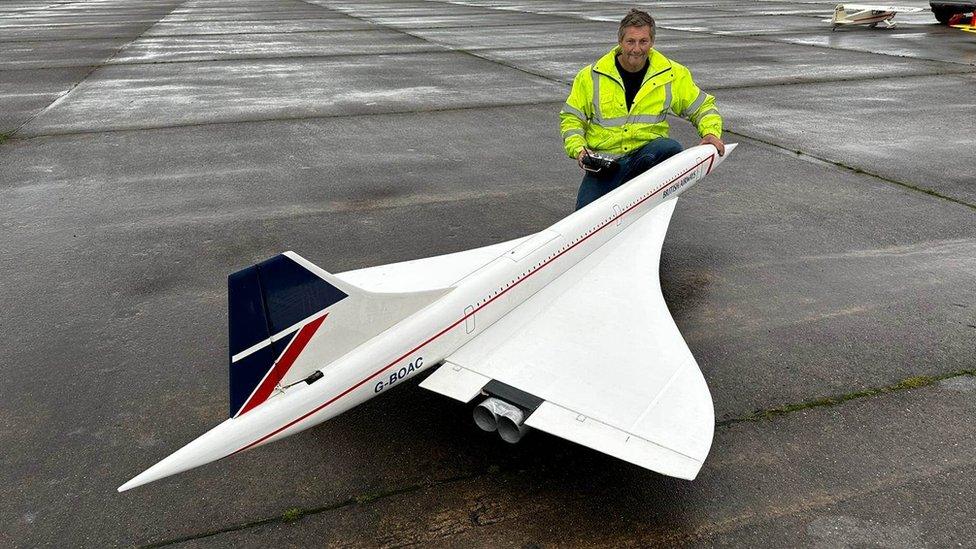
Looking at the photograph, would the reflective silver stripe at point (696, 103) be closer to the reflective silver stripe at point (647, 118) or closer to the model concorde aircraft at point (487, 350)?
the reflective silver stripe at point (647, 118)

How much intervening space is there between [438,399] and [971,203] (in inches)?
367

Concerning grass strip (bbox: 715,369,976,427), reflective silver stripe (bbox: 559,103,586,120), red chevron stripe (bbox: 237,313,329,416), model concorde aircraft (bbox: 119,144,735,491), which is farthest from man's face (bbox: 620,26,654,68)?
red chevron stripe (bbox: 237,313,329,416)

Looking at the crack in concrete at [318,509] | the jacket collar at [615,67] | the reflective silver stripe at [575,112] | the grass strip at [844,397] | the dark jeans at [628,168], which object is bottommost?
the crack in concrete at [318,509]

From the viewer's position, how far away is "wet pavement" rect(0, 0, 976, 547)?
16.1ft

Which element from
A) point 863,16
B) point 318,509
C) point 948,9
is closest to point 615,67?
point 318,509

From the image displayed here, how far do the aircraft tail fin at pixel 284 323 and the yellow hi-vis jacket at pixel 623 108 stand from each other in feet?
14.2

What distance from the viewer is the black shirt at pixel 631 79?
8.51 meters

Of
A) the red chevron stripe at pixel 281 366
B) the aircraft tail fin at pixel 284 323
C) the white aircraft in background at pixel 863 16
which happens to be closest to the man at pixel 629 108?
the aircraft tail fin at pixel 284 323

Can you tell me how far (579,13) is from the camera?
140ft

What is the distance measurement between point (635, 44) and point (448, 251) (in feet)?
11.5

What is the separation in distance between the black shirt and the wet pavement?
2.19 metres

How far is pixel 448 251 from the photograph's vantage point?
30.4ft

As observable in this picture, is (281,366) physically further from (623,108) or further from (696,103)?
(696,103)

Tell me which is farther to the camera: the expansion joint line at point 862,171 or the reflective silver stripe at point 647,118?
the expansion joint line at point 862,171
